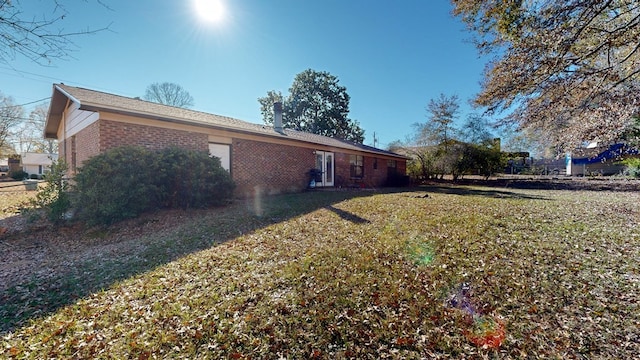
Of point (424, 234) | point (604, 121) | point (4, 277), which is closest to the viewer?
point (4, 277)

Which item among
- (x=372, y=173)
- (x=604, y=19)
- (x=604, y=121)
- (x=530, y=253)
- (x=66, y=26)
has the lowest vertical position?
(x=530, y=253)

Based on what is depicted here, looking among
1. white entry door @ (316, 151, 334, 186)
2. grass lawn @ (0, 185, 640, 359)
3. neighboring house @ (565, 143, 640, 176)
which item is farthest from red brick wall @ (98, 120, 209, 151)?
neighboring house @ (565, 143, 640, 176)

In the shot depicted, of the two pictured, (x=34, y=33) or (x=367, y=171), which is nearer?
(x=34, y=33)

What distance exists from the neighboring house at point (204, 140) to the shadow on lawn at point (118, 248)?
6.48ft

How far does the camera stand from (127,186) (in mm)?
5953

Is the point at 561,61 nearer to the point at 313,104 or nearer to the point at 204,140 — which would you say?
the point at 204,140

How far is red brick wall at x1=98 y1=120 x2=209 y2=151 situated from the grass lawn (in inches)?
123

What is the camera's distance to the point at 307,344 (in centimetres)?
222

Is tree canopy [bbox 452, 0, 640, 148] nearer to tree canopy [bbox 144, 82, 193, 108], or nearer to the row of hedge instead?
the row of hedge

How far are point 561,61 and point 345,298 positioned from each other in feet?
20.6

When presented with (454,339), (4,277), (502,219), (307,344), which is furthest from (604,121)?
(4,277)

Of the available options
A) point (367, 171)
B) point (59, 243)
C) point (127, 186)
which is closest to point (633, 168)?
point (367, 171)

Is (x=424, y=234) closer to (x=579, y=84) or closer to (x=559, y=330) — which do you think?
(x=559, y=330)

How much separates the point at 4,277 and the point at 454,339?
20.0 feet
